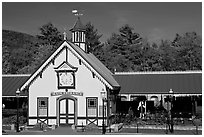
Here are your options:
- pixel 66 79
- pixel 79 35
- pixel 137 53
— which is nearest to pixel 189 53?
pixel 137 53

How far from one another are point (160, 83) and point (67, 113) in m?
8.77

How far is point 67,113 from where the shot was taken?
88.8 ft

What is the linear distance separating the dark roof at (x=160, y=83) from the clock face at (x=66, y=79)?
546 centimetres

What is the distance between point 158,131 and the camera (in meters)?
25.1

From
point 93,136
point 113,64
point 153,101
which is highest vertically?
point 113,64

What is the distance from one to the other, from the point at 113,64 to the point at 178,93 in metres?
22.1

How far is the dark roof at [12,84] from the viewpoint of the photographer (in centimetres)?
3152

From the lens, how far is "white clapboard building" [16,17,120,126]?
26.9m

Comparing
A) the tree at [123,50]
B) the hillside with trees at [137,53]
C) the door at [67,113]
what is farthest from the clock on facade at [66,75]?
the tree at [123,50]

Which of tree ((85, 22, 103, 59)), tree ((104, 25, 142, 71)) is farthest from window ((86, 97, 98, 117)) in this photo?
tree ((85, 22, 103, 59))

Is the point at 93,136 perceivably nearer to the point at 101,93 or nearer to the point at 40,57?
the point at 101,93

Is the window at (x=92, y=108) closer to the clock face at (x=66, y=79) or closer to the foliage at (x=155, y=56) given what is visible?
the clock face at (x=66, y=79)

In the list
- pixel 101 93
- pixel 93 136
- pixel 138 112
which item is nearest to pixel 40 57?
pixel 138 112

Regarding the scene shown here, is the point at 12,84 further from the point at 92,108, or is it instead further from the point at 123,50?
the point at 123,50
